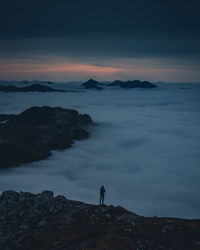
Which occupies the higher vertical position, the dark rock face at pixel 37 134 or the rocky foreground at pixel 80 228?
the rocky foreground at pixel 80 228

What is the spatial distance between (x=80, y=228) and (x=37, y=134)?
237 feet

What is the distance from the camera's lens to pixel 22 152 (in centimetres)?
6278

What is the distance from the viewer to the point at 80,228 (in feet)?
53.7

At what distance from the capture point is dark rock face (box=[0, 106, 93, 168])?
203ft

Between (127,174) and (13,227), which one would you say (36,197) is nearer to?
(13,227)

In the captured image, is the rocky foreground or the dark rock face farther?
the dark rock face

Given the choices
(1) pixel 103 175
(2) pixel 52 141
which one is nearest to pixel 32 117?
(2) pixel 52 141

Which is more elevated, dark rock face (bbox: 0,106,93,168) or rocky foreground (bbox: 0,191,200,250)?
rocky foreground (bbox: 0,191,200,250)

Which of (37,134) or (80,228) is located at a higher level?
(80,228)

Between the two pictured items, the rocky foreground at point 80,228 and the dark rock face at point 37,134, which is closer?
the rocky foreground at point 80,228

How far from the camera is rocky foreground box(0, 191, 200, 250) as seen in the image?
14.4 metres

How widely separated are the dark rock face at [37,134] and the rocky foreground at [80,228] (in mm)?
41744

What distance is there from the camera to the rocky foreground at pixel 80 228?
14.4 meters

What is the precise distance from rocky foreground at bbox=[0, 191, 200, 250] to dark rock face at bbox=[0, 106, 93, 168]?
137 feet
